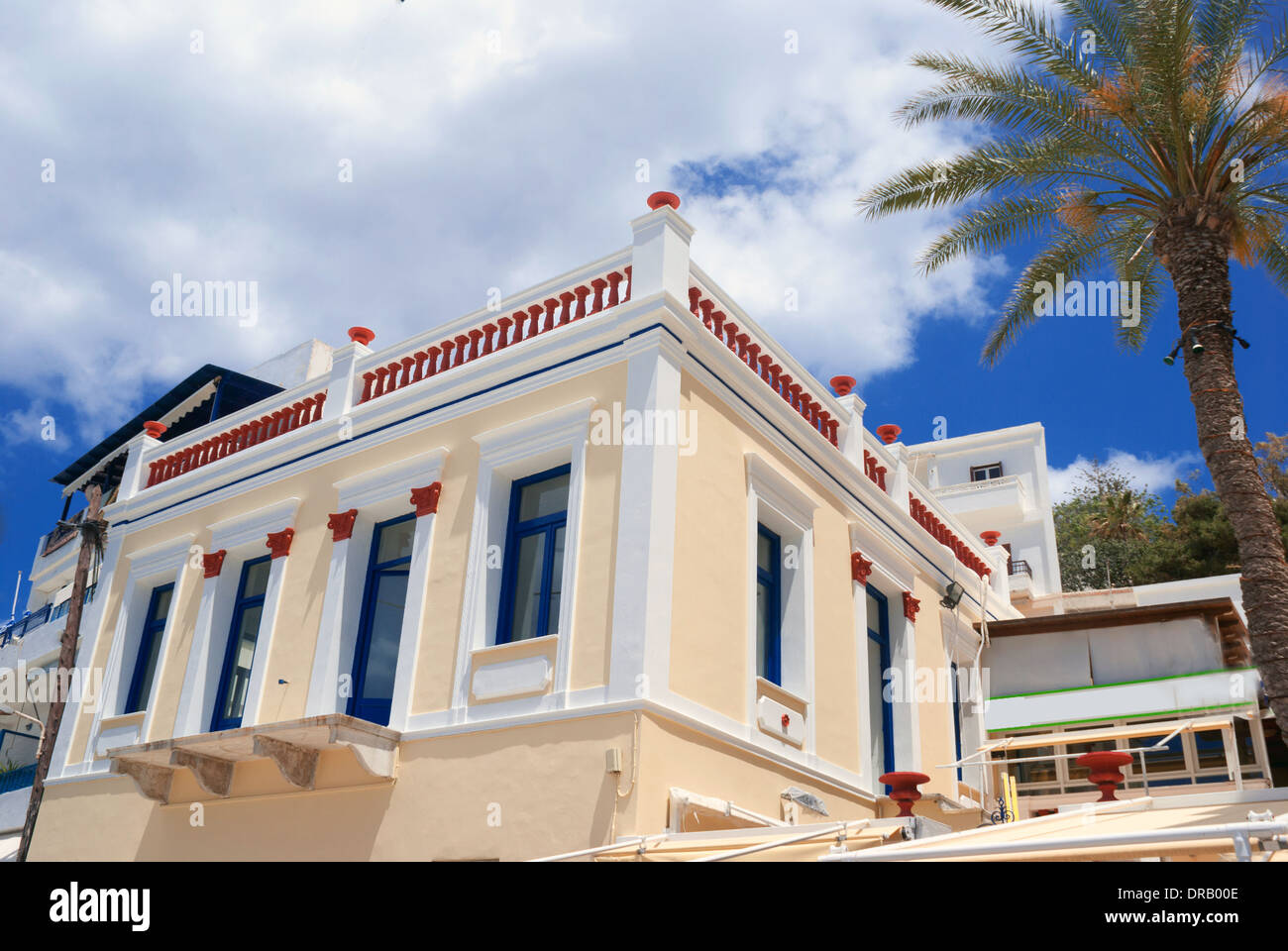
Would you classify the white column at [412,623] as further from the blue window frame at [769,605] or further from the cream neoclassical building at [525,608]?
the blue window frame at [769,605]

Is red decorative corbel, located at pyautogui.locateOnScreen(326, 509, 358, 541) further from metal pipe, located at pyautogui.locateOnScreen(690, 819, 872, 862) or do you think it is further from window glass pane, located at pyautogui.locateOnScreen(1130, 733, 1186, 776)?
window glass pane, located at pyautogui.locateOnScreen(1130, 733, 1186, 776)

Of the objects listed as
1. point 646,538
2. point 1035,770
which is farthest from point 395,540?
point 1035,770

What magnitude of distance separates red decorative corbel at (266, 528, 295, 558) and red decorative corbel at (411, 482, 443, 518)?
7.38ft

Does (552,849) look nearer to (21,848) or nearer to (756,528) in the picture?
(756,528)

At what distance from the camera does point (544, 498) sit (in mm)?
11633

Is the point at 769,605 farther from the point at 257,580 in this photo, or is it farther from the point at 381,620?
the point at 257,580

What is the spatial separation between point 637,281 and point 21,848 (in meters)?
11.8

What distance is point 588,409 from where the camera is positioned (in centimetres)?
1103

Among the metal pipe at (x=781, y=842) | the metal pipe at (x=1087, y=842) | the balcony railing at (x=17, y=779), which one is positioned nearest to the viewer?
the metal pipe at (x=1087, y=842)

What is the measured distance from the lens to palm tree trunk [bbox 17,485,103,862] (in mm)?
15664

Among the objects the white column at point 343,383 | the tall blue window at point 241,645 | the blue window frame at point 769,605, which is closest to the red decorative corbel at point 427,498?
the white column at point 343,383

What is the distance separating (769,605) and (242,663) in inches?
268

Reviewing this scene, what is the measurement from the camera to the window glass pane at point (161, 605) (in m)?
15.4

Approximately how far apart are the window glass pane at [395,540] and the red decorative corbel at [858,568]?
5463 mm
